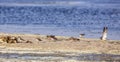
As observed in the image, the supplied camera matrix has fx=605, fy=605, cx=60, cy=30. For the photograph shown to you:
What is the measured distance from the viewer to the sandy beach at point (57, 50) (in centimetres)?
2273

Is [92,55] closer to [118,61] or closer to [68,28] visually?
[118,61]

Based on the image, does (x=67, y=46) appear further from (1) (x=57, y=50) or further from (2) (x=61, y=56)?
(2) (x=61, y=56)

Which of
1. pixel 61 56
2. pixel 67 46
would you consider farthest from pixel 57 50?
pixel 61 56

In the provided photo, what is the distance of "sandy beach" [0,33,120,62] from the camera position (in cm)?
2273

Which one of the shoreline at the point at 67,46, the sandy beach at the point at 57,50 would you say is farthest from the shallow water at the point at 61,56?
the shoreline at the point at 67,46

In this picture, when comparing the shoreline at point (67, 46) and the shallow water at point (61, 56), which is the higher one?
the shallow water at point (61, 56)

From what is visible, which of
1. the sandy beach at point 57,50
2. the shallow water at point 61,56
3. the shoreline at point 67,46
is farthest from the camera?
the shoreline at point 67,46

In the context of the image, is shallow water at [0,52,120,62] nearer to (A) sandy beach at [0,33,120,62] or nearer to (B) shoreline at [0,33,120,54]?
(A) sandy beach at [0,33,120,62]

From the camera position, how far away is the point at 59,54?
79.4ft

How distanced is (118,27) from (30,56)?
880 inches

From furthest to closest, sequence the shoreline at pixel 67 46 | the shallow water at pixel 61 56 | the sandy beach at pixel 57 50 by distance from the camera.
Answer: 1. the shoreline at pixel 67 46
2. the sandy beach at pixel 57 50
3. the shallow water at pixel 61 56

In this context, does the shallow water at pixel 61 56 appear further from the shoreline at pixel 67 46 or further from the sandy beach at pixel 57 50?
the shoreline at pixel 67 46

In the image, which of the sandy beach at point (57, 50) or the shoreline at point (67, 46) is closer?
the sandy beach at point (57, 50)

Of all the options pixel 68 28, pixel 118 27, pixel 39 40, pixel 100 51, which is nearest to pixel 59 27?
pixel 68 28
